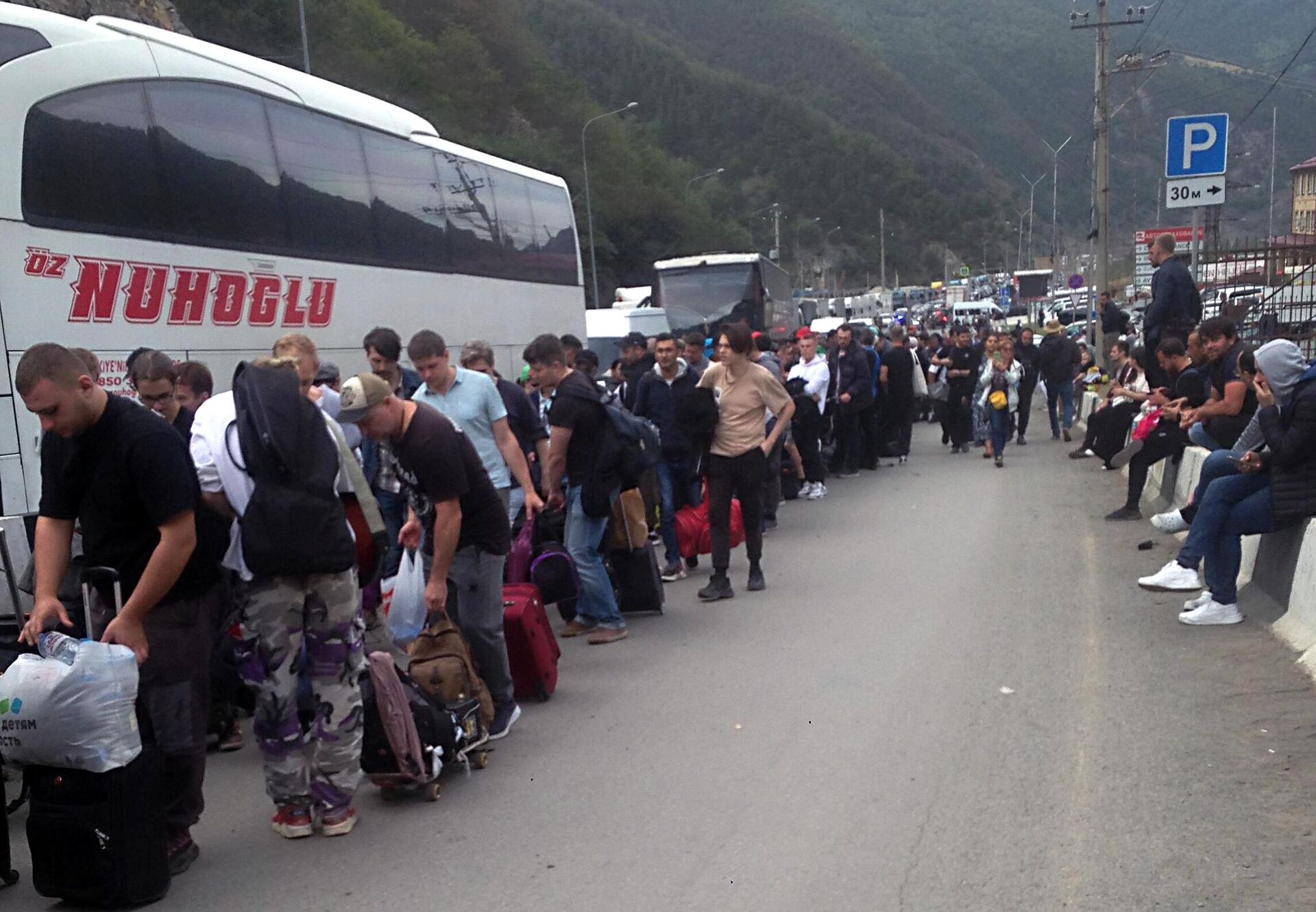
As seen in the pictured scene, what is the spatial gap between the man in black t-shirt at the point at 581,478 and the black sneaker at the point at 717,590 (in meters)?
1.27

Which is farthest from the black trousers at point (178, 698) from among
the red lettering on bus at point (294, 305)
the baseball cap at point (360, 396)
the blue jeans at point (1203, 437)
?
the blue jeans at point (1203, 437)

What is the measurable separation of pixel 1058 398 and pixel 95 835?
66.4 feet

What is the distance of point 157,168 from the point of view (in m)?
9.52

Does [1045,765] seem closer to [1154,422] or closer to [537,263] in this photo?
[1154,422]

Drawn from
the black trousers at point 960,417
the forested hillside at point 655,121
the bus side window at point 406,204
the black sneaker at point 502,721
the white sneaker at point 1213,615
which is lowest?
Answer: the black trousers at point 960,417

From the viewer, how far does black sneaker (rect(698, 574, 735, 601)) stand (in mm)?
9680

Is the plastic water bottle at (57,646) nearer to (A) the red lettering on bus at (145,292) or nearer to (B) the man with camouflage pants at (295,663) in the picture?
(B) the man with camouflage pants at (295,663)

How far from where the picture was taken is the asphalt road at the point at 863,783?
180 inches

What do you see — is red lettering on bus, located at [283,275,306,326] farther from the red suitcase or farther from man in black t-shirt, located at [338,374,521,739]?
man in black t-shirt, located at [338,374,521,739]

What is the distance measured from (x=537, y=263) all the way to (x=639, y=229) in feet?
186

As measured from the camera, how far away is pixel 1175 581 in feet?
29.8

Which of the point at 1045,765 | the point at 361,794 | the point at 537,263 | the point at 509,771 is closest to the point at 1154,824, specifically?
the point at 1045,765

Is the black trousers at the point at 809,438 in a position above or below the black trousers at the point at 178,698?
below

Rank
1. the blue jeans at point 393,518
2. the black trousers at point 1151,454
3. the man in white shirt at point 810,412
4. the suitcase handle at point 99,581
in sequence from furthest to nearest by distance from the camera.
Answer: the man in white shirt at point 810,412 < the black trousers at point 1151,454 < the blue jeans at point 393,518 < the suitcase handle at point 99,581
